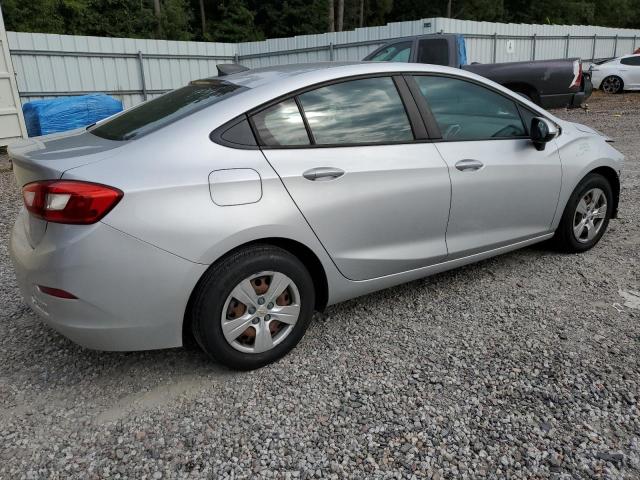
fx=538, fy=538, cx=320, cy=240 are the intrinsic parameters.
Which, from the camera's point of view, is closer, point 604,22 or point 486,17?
point 486,17

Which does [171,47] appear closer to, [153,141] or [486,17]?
[153,141]

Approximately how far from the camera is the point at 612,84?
18.5 metres

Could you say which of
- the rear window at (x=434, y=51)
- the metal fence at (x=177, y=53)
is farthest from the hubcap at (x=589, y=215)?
the metal fence at (x=177, y=53)

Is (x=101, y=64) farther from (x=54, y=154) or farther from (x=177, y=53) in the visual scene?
(x=54, y=154)

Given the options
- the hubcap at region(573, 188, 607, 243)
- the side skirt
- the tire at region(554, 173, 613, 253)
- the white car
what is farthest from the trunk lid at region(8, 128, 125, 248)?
the white car

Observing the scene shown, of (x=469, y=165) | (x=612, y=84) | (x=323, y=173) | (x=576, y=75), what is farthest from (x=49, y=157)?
(x=612, y=84)

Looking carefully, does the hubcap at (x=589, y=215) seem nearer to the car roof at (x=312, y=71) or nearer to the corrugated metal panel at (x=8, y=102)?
the car roof at (x=312, y=71)

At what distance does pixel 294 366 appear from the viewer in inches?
115

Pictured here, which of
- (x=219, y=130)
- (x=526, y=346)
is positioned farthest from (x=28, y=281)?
(x=526, y=346)

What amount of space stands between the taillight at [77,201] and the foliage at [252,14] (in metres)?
24.7

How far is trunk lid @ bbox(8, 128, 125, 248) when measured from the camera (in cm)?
247

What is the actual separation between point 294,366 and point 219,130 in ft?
4.30

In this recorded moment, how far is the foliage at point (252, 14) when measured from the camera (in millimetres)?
24766

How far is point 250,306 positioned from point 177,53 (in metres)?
13.8
